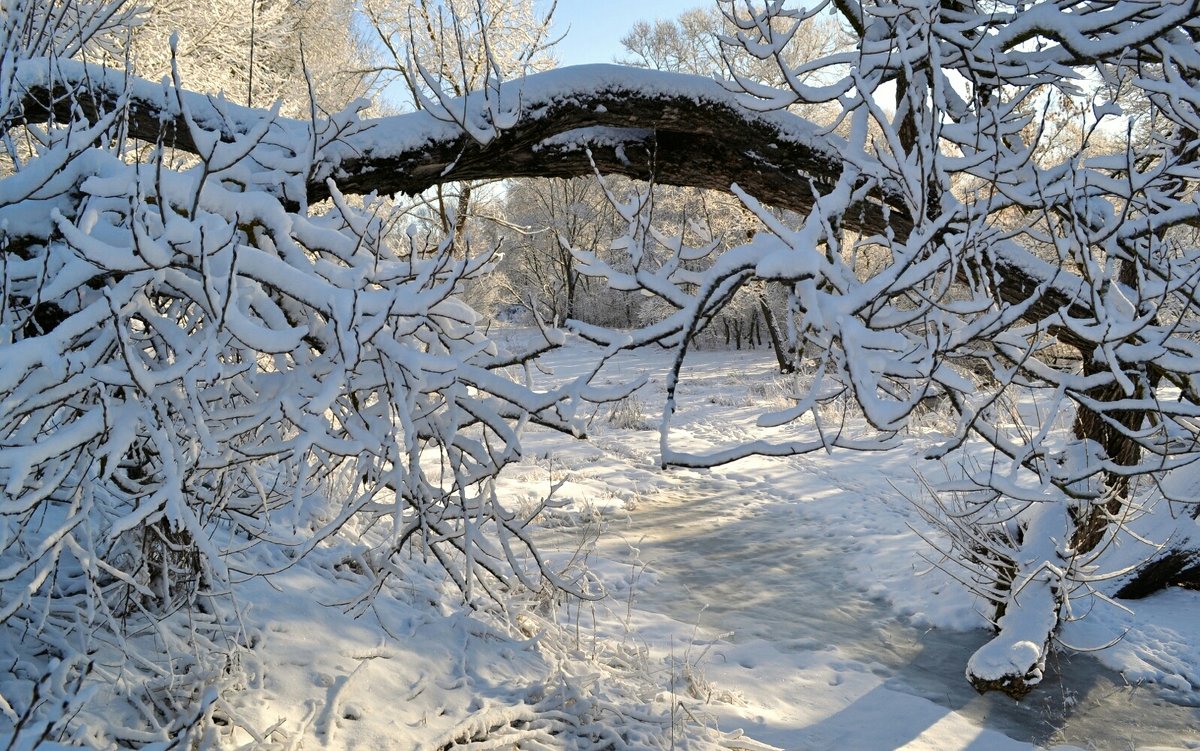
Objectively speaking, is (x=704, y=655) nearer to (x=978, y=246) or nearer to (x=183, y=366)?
(x=978, y=246)

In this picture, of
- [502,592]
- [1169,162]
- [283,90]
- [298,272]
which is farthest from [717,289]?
[283,90]

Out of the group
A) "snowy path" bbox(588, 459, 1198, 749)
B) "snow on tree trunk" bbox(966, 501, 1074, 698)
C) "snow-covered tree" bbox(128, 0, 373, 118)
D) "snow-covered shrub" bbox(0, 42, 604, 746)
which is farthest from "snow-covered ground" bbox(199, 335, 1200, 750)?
"snow-covered tree" bbox(128, 0, 373, 118)

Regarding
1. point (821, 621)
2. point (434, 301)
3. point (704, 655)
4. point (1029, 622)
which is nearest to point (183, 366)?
point (434, 301)

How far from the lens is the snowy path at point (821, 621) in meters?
4.57

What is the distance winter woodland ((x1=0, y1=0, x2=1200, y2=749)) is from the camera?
1.82 metres

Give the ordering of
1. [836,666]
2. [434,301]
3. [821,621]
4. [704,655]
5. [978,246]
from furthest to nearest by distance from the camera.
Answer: [821,621] < [836,666] < [704,655] < [978,246] < [434,301]

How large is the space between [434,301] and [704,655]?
376 cm

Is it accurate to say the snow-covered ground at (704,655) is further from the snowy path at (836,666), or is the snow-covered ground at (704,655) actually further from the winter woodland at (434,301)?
the winter woodland at (434,301)

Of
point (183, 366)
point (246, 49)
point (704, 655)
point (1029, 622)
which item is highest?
point (246, 49)

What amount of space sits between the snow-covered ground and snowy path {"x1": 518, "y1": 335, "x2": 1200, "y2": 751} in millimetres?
21

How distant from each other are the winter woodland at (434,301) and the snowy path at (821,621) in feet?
1.72

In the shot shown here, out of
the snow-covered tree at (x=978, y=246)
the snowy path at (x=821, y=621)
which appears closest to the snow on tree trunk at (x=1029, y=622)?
the snowy path at (x=821, y=621)

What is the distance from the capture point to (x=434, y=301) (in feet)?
6.48

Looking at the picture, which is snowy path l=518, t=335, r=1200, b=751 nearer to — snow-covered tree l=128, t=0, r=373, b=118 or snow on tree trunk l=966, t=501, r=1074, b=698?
snow on tree trunk l=966, t=501, r=1074, b=698
